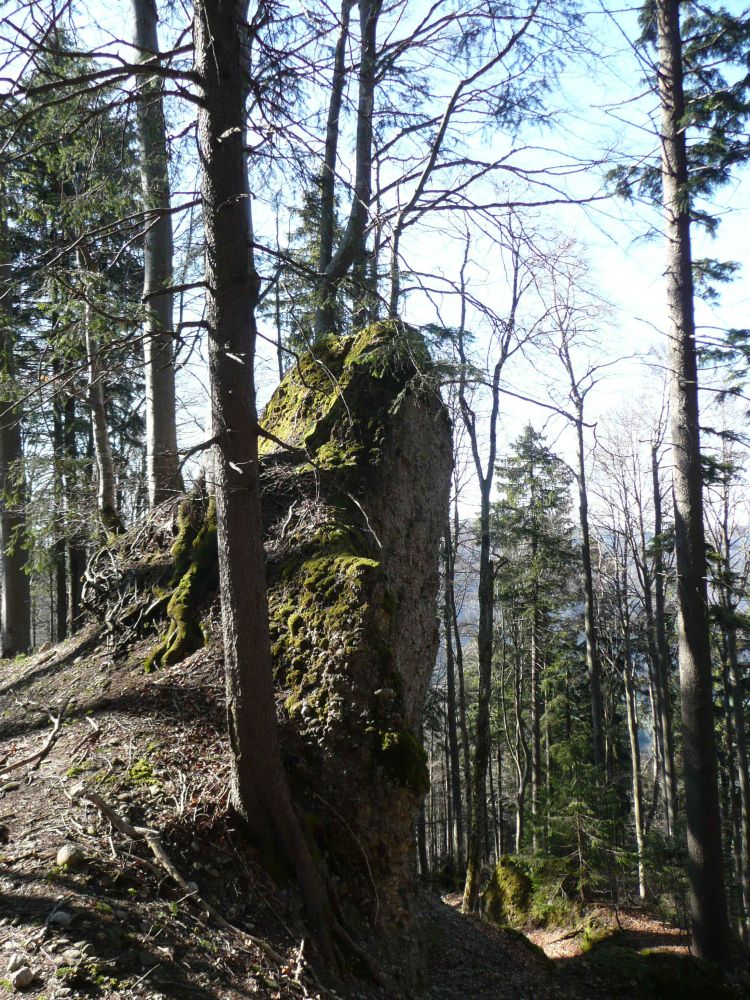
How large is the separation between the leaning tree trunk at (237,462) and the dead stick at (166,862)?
1.71 ft

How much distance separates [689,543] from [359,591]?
6.74 m

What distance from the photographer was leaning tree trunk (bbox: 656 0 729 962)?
941 centimetres

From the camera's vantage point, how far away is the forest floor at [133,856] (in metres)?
3.22

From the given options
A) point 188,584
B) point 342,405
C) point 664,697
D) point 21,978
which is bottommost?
point 664,697

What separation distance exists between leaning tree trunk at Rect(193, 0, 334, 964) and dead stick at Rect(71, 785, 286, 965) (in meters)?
0.52

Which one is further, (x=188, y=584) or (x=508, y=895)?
(x=508, y=895)

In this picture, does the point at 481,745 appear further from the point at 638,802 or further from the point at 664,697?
the point at 664,697

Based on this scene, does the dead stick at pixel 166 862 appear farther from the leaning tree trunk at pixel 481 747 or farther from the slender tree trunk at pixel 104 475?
the leaning tree trunk at pixel 481 747

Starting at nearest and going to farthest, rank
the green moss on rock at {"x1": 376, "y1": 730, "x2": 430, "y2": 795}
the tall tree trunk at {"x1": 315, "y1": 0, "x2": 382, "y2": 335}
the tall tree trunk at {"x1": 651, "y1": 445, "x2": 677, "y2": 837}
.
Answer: the green moss on rock at {"x1": 376, "y1": 730, "x2": 430, "y2": 795} → the tall tree trunk at {"x1": 315, "y1": 0, "x2": 382, "y2": 335} → the tall tree trunk at {"x1": 651, "y1": 445, "x2": 677, "y2": 837}

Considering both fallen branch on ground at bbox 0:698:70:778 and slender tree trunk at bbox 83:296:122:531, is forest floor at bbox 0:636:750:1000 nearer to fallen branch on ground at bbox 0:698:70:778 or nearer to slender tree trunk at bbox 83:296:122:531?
fallen branch on ground at bbox 0:698:70:778

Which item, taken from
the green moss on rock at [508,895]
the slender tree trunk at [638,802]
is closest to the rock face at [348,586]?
the slender tree trunk at [638,802]

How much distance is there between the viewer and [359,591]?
17.9ft

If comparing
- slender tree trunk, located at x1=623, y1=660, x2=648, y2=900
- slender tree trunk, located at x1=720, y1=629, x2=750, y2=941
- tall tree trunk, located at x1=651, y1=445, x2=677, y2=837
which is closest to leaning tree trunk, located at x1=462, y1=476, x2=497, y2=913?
slender tree trunk, located at x1=623, y1=660, x2=648, y2=900

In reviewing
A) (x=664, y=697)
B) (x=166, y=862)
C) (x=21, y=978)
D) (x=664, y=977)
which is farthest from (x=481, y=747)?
(x=21, y=978)
